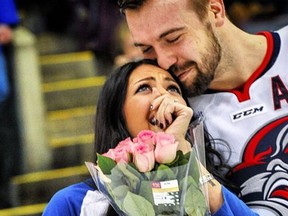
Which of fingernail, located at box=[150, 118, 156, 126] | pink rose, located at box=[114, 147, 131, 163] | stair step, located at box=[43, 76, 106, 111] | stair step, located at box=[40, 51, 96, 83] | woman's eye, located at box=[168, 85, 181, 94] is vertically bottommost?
stair step, located at box=[43, 76, 106, 111]

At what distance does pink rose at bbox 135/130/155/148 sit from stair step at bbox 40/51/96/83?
5.07 metres

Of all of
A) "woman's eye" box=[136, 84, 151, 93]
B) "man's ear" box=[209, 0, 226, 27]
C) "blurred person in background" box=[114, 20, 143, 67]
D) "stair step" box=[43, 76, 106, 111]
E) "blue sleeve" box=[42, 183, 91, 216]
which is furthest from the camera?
"stair step" box=[43, 76, 106, 111]

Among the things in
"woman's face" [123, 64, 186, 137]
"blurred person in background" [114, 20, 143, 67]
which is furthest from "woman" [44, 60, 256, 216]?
"blurred person in background" [114, 20, 143, 67]

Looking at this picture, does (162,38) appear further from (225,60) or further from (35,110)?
(35,110)

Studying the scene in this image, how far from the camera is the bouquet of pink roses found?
3.03 metres

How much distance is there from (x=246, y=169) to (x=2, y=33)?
9.90 ft

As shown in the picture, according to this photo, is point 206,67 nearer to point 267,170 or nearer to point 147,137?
point 267,170

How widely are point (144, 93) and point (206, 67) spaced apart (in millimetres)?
276

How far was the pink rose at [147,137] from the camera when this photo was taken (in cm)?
309

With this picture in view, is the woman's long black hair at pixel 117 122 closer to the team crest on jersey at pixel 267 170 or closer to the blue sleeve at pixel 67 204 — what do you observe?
the team crest on jersey at pixel 267 170

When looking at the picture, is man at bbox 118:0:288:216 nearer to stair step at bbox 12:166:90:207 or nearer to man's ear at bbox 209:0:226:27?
man's ear at bbox 209:0:226:27

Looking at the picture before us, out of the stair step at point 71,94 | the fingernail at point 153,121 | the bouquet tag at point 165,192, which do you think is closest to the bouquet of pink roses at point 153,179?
the bouquet tag at point 165,192

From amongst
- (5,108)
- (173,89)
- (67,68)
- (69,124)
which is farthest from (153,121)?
(67,68)

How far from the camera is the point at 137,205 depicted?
9.96 feet
